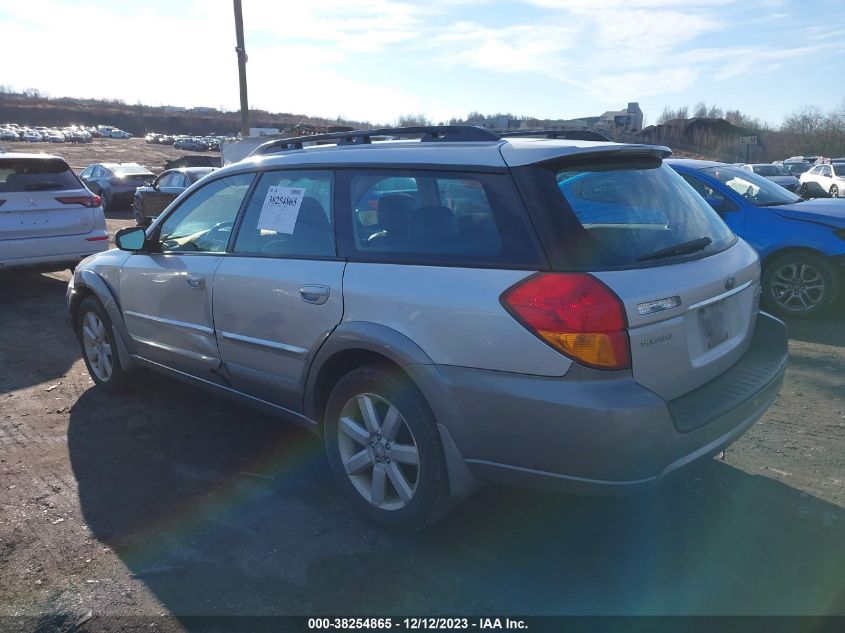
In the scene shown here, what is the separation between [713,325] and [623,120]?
542cm

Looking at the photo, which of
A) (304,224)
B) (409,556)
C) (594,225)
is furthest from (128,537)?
(594,225)

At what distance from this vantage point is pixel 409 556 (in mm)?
3227

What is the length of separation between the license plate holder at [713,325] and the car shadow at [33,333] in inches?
205

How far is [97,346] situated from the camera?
18.1ft

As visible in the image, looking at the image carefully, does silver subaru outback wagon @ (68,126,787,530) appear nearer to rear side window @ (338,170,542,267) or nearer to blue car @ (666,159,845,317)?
rear side window @ (338,170,542,267)

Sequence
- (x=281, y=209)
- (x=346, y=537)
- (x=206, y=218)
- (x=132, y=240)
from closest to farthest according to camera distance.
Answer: (x=346, y=537) < (x=281, y=209) < (x=206, y=218) < (x=132, y=240)

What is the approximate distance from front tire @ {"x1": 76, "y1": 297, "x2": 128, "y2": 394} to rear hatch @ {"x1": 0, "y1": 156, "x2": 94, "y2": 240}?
338cm

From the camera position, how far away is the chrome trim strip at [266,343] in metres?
3.63

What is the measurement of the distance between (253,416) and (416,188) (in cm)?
233

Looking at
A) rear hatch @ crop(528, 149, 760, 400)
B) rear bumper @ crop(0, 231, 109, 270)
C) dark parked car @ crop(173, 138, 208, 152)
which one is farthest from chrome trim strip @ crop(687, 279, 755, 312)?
dark parked car @ crop(173, 138, 208, 152)

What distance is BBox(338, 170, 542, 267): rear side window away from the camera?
115 inches

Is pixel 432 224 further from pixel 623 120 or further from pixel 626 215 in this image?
pixel 623 120

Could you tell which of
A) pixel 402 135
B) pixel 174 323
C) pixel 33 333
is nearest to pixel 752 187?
pixel 402 135

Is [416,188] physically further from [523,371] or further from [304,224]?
[523,371]
